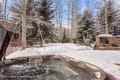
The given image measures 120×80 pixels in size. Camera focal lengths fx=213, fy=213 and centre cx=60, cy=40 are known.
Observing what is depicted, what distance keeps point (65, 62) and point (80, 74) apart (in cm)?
175

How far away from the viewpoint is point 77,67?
652 cm

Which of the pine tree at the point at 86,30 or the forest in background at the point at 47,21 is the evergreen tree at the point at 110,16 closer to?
the forest in background at the point at 47,21

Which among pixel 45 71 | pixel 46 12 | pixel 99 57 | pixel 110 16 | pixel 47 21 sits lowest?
pixel 45 71

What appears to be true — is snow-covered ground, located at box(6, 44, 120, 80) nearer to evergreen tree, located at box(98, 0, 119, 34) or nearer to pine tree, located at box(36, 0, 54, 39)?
pine tree, located at box(36, 0, 54, 39)

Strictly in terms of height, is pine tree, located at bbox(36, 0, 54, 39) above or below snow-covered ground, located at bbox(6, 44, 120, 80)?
above

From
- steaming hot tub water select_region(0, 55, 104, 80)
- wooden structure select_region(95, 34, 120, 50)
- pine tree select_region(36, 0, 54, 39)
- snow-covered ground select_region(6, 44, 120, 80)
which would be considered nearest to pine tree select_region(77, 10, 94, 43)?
pine tree select_region(36, 0, 54, 39)

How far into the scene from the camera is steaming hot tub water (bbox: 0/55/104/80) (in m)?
6.11

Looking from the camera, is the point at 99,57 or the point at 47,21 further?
the point at 47,21

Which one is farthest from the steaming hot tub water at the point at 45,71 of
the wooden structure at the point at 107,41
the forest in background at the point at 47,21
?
the forest in background at the point at 47,21

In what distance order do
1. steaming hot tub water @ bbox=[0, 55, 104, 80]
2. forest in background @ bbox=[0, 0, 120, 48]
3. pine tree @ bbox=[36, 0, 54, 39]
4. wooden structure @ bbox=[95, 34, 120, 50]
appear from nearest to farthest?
1. steaming hot tub water @ bbox=[0, 55, 104, 80]
2. wooden structure @ bbox=[95, 34, 120, 50]
3. forest in background @ bbox=[0, 0, 120, 48]
4. pine tree @ bbox=[36, 0, 54, 39]

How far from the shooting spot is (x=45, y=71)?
23.9ft

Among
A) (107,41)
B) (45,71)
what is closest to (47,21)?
(107,41)

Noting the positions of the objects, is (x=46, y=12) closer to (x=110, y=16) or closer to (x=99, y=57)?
(x=110, y=16)

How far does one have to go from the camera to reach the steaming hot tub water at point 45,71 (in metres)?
6.11
